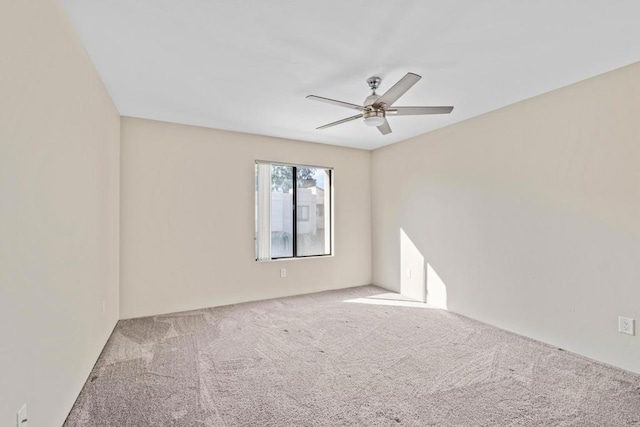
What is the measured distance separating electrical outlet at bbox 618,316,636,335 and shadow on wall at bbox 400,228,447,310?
5.68 ft

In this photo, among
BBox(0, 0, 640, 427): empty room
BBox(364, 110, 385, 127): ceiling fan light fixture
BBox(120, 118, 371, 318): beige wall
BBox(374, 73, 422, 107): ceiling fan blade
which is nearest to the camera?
BBox(0, 0, 640, 427): empty room

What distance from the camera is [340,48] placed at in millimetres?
2201

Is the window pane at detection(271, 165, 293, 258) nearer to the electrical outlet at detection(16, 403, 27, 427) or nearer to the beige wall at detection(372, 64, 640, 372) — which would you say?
the beige wall at detection(372, 64, 640, 372)

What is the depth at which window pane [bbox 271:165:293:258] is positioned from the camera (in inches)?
181

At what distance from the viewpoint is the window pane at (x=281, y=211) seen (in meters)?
4.60

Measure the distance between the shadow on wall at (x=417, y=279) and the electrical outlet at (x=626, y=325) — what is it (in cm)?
173

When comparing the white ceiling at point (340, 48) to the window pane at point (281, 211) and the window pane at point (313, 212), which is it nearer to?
the window pane at point (281, 211)

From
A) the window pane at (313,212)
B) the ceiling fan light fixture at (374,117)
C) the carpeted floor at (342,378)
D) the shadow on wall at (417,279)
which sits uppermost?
the ceiling fan light fixture at (374,117)

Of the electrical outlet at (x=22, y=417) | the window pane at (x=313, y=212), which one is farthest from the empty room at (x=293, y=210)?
the window pane at (x=313, y=212)

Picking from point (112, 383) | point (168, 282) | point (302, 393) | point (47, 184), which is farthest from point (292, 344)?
point (47, 184)

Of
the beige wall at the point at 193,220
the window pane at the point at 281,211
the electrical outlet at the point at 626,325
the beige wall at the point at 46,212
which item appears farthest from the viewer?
the window pane at the point at 281,211

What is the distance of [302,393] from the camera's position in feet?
7.00

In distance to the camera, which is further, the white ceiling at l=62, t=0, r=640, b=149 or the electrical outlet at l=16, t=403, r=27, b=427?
the white ceiling at l=62, t=0, r=640, b=149

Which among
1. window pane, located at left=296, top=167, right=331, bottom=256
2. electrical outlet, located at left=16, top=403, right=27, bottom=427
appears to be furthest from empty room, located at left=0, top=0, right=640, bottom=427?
window pane, located at left=296, top=167, right=331, bottom=256
